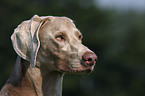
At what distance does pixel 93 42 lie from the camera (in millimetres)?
39156

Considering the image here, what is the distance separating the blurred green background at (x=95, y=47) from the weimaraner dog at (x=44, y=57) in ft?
90.6

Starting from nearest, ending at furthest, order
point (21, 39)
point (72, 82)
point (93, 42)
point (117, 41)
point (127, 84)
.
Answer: point (21, 39)
point (72, 82)
point (93, 42)
point (127, 84)
point (117, 41)

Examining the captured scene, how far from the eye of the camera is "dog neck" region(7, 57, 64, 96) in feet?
15.9

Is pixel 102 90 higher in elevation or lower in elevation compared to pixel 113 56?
lower

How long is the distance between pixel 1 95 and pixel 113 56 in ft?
129

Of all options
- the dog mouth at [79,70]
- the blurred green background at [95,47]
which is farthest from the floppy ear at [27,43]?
the blurred green background at [95,47]

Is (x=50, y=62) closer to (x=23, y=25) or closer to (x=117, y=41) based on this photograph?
(x=23, y=25)

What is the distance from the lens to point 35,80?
486cm

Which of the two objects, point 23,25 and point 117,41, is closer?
point 23,25

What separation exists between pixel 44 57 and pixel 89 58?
0.67 metres

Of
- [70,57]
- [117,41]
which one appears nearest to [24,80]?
[70,57]

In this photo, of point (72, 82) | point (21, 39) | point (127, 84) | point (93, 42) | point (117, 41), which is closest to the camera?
point (21, 39)

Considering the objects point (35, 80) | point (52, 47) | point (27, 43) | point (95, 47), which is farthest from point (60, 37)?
point (95, 47)

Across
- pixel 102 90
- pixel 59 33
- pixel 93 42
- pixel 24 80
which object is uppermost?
pixel 59 33
